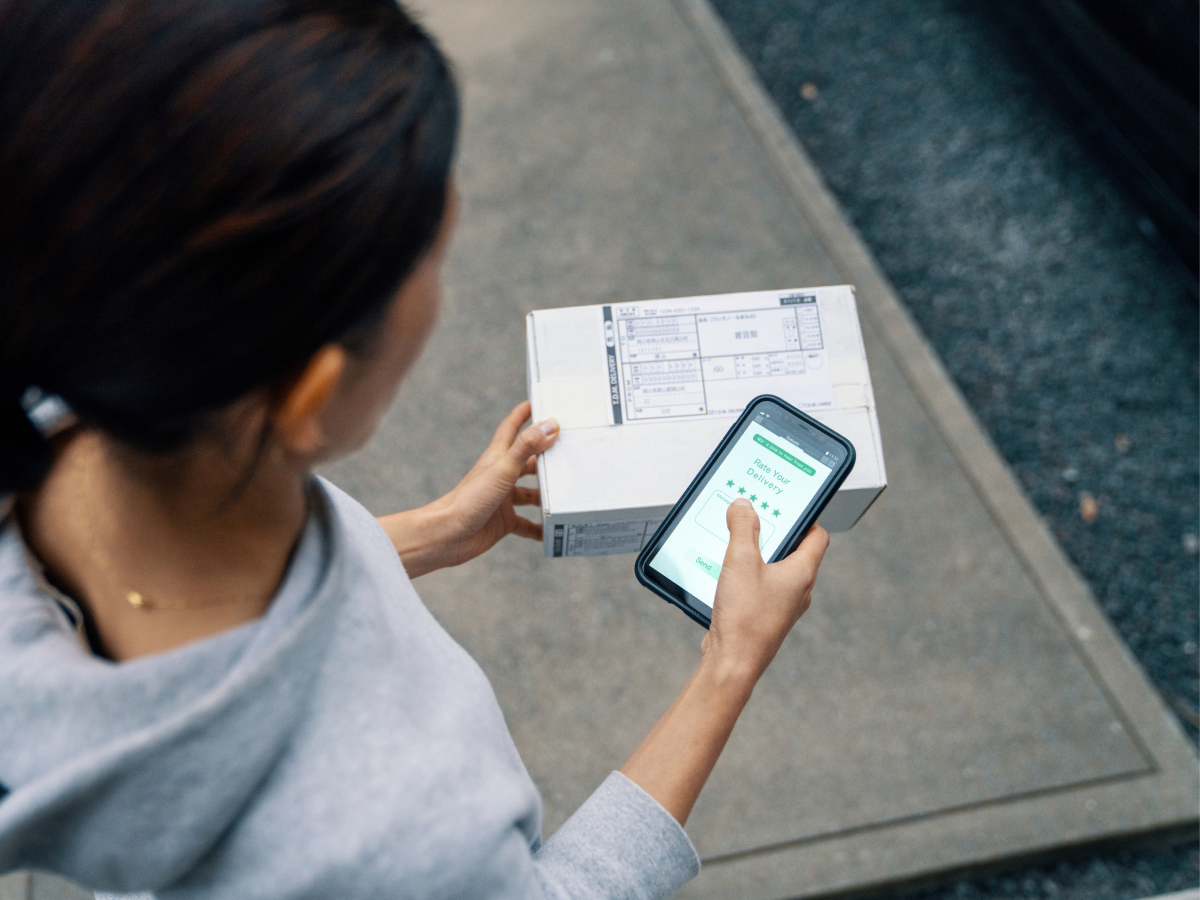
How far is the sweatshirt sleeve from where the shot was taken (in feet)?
2.51

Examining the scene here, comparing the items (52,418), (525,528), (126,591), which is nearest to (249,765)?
(126,591)

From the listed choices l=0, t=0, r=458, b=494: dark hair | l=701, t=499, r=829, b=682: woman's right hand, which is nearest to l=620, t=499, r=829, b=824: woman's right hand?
l=701, t=499, r=829, b=682: woman's right hand

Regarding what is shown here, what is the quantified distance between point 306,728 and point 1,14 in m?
0.46

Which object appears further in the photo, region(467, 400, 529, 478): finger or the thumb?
region(467, 400, 529, 478): finger

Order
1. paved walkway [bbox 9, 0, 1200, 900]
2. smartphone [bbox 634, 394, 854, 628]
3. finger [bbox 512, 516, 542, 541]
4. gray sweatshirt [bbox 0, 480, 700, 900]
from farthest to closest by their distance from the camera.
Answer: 1. paved walkway [bbox 9, 0, 1200, 900]
2. finger [bbox 512, 516, 542, 541]
3. smartphone [bbox 634, 394, 854, 628]
4. gray sweatshirt [bbox 0, 480, 700, 900]

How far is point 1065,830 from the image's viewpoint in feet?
4.88

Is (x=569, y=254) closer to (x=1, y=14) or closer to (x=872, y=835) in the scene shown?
(x=872, y=835)

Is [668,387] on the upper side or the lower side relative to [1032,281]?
upper

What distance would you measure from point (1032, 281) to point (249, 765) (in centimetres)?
200

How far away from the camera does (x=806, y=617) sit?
1621 millimetres

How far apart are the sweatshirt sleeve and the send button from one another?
28 centimetres

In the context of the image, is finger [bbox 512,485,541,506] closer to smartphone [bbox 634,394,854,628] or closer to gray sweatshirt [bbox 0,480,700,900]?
smartphone [bbox 634,394,854,628]

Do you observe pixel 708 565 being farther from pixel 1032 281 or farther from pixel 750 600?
pixel 1032 281

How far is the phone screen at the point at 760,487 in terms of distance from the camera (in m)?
1.01
